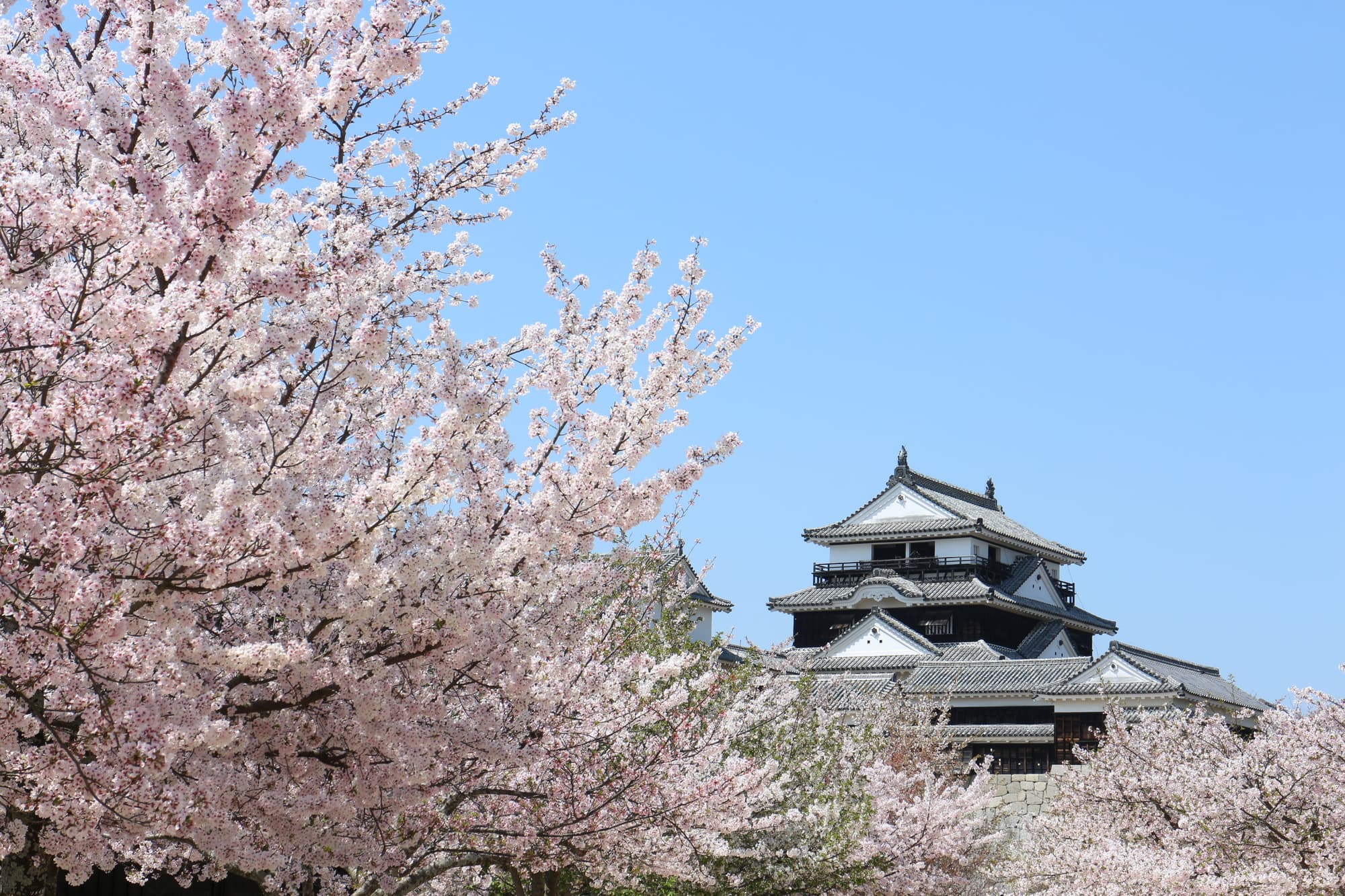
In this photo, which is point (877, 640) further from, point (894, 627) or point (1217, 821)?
point (1217, 821)

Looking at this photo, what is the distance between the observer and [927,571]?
1973 inches

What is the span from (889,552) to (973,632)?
5.77 metres

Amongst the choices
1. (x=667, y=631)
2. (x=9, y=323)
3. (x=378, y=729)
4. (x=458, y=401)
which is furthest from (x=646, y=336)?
(x=667, y=631)

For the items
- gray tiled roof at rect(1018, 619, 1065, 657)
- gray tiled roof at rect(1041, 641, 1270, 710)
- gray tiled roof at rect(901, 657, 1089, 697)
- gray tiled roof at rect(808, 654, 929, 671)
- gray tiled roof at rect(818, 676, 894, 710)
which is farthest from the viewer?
gray tiled roof at rect(1018, 619, 1065, 657)

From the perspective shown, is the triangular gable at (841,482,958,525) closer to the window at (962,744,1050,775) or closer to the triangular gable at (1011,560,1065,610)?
the triangular gable at (1011,560,1065,610)

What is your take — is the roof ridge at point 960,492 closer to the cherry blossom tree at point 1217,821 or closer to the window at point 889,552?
the window at point 889,552

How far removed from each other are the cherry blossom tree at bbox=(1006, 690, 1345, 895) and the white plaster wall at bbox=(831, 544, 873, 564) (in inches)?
1228

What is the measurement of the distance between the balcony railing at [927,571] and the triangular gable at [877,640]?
3.98m

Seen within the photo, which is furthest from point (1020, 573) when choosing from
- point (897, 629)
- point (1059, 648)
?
point (897, 629)

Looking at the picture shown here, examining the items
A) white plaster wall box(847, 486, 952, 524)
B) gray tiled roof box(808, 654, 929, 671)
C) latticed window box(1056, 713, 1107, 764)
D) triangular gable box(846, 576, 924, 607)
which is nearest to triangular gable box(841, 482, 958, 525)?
white plaster wall box(847, 486, 952, 524)

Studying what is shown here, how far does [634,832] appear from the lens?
30.0 ft

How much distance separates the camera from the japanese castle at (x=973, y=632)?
37531 millimetres

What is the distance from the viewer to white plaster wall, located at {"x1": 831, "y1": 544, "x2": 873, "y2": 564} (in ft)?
173

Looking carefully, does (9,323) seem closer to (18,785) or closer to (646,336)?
(18,785)
